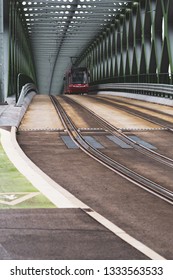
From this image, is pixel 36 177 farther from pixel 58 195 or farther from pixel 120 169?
pixel 120 169

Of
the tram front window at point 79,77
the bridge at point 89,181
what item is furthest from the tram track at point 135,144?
the tram front window at point 79,77

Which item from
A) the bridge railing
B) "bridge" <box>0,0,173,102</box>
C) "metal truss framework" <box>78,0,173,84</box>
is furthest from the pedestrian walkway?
"metal truss framework" <box>78,0,173,84</box>

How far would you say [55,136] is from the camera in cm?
1783

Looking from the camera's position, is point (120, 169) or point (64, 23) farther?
point (64, 23)

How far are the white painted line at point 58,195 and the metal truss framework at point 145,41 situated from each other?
73.2ft

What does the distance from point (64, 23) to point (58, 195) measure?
198 feet

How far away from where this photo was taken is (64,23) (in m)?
67.9

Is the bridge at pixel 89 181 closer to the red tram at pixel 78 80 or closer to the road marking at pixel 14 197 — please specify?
the road marking at pixel 14 197

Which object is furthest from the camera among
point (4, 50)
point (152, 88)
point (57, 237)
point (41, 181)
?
point (152, 88)

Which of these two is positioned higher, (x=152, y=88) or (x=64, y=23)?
(x=64, y=23)

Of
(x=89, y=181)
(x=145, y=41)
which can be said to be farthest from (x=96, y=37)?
(x=89, y=181)

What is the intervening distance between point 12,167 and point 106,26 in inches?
2350

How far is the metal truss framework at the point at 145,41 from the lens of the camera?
115ft
